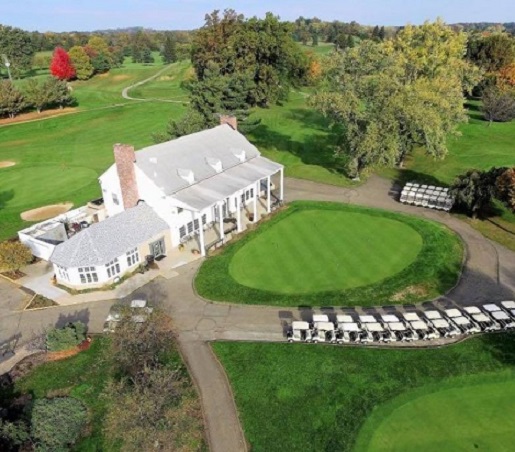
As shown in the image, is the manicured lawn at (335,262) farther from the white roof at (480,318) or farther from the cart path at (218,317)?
the white roof at (480,318)

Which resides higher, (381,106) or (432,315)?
(381,106)

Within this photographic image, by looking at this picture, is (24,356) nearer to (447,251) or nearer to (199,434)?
(199,434)

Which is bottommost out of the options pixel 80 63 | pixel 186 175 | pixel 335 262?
pixel 335 262

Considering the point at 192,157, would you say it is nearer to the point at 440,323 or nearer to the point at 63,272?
the point at 63,272

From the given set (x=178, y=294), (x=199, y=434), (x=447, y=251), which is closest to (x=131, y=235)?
(x=178, y=294)

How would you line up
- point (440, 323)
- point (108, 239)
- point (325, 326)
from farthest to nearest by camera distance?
point (108, 239)
point (440, 323)
point (325, 326)

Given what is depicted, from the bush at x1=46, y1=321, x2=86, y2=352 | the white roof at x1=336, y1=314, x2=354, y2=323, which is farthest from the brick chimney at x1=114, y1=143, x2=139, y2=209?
the white roof at x1=336, y1=314, x2=354, y2=323

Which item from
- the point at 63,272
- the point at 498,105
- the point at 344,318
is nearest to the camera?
the point at 344,318

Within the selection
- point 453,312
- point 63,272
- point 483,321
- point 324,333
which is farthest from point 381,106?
point 63,272
